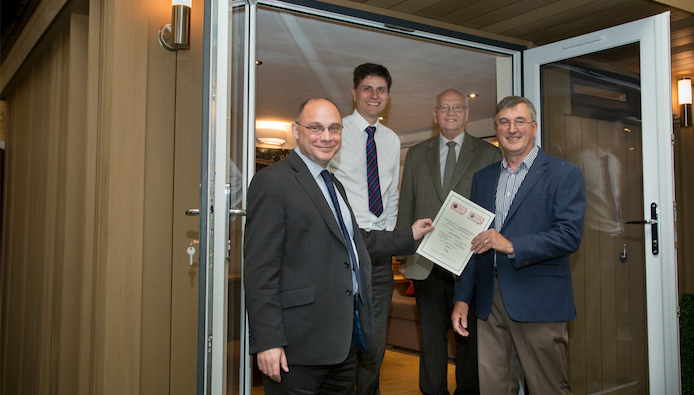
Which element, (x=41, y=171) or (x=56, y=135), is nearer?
(x=56, y=135)

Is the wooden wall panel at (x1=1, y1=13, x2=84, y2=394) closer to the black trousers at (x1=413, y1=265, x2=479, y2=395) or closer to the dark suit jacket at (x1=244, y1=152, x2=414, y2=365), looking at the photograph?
the dark suit jacket at (x1=244, y1=152, x2=414, y2=365)

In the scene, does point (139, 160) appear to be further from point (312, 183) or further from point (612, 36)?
point (612, 36)

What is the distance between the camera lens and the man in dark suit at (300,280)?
170cm

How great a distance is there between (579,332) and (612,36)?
1.77 m

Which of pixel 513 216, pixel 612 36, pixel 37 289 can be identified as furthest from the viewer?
pixel 37 289

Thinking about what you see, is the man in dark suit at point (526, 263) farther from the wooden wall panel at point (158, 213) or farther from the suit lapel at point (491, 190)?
the wooden wall panel at point (158, 213)

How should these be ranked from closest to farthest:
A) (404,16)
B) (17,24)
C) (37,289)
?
(404,16) → (37,289) → (17,24)

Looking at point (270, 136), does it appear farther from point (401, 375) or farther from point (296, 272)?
point (296, 272)

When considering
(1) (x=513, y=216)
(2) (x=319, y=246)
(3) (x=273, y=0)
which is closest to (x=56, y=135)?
(3) (x=273, y=0)

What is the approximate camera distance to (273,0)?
2.66 metres

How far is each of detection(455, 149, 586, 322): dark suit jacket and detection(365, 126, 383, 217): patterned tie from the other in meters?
0.80

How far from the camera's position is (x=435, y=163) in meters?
3.20

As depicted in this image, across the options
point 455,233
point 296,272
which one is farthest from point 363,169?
point 296,272

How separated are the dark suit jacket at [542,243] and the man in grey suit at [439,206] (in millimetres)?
716
